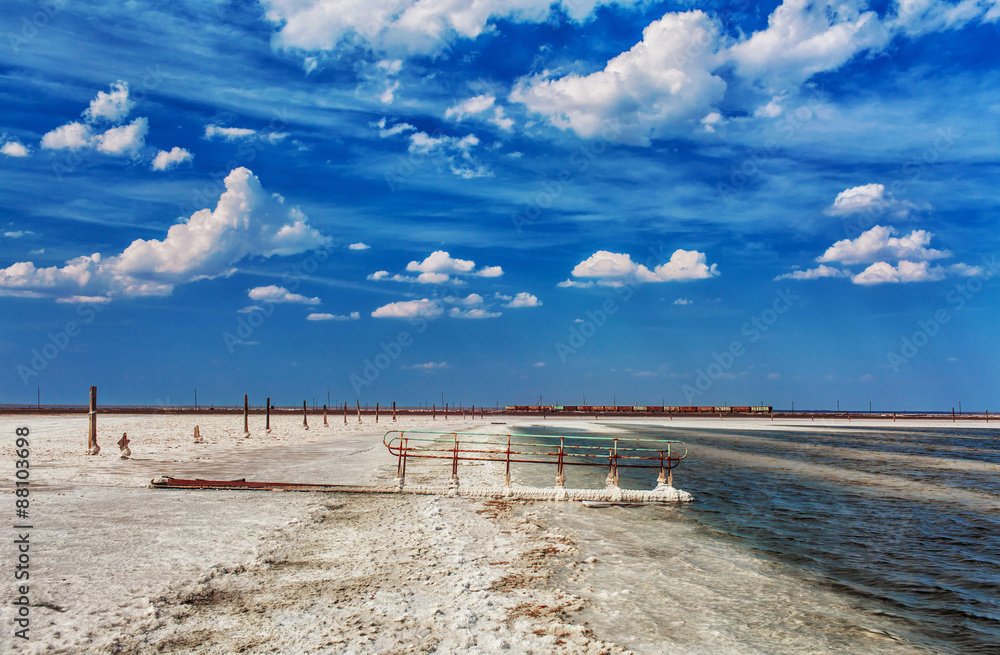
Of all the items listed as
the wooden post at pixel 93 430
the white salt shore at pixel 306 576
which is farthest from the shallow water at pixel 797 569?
the wooden post at pixel 93 430

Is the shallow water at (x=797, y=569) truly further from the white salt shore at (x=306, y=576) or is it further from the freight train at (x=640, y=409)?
the freight train at (x=640, y=409)

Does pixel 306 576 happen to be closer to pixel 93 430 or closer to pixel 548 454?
pixel 548 454

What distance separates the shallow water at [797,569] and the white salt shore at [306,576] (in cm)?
18

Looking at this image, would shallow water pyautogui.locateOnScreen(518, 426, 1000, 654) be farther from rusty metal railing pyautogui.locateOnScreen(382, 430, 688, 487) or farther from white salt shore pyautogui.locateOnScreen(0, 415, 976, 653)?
rusty metal railing pyautogui.locateOnScreen(382, 430, 688, 487)

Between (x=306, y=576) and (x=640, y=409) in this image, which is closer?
(x=306, y=576)

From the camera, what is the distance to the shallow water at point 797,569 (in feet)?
26.2

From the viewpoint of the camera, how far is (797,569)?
447 inches

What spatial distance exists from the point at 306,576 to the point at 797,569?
9197 millimetres

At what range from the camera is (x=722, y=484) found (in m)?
23.6

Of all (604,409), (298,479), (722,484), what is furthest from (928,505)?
(604,409)

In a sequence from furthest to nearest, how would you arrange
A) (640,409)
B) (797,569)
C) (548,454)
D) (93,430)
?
(640,409)
(93,430)
(548,454)
(797,569)

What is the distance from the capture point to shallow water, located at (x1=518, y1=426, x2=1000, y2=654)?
26.2 ft

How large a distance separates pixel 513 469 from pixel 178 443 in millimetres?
20197

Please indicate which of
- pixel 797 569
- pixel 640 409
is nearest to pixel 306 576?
pixel 797 569
